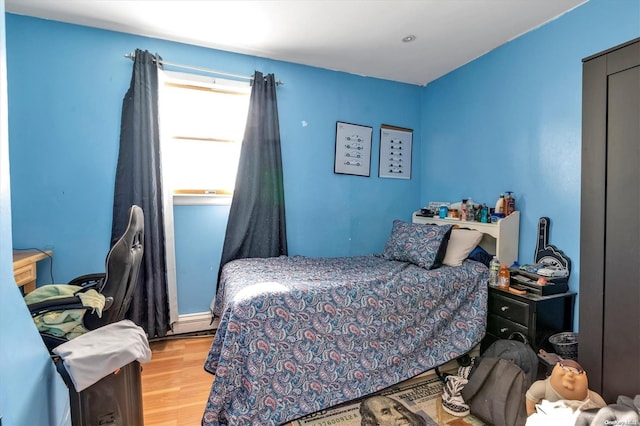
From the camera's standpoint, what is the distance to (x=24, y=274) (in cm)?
192

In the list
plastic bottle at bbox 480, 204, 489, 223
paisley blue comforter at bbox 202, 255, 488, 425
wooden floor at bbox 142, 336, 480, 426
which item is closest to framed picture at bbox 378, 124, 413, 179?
plastic bottle at bbox 480, 204, 489, 223

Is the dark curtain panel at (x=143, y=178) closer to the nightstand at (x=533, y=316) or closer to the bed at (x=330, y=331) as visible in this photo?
the bed at (x=330, y=331)

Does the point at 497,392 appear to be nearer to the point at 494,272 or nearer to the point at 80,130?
the point at 494,272

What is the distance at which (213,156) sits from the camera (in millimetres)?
2777

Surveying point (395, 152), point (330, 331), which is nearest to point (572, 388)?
point (330, 331)

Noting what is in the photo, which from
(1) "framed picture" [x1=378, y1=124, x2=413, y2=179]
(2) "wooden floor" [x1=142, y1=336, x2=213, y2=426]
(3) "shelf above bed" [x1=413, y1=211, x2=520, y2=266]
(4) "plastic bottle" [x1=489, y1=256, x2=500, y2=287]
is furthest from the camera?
(1) "framed picture" [x1=378, y1=124, x2=413, y2=179]

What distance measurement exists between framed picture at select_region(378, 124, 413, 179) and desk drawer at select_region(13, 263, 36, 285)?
300cm

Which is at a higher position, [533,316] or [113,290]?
[113,290]

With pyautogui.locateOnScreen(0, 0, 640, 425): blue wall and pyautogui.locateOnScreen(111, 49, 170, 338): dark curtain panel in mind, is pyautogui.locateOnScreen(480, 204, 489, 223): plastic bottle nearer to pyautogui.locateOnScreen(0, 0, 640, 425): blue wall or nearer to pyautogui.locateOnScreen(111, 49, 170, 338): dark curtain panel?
pyautogui.locateOnScreen(0, 0, 640, 425): blue wall

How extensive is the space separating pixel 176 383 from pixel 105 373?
1058 millimetres

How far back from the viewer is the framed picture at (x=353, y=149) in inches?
122

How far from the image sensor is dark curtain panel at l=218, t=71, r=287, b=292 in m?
2.68

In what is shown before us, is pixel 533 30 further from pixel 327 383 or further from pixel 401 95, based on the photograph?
pixel 327 383

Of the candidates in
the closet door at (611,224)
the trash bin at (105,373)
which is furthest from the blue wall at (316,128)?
the trash bin at (105,373)
